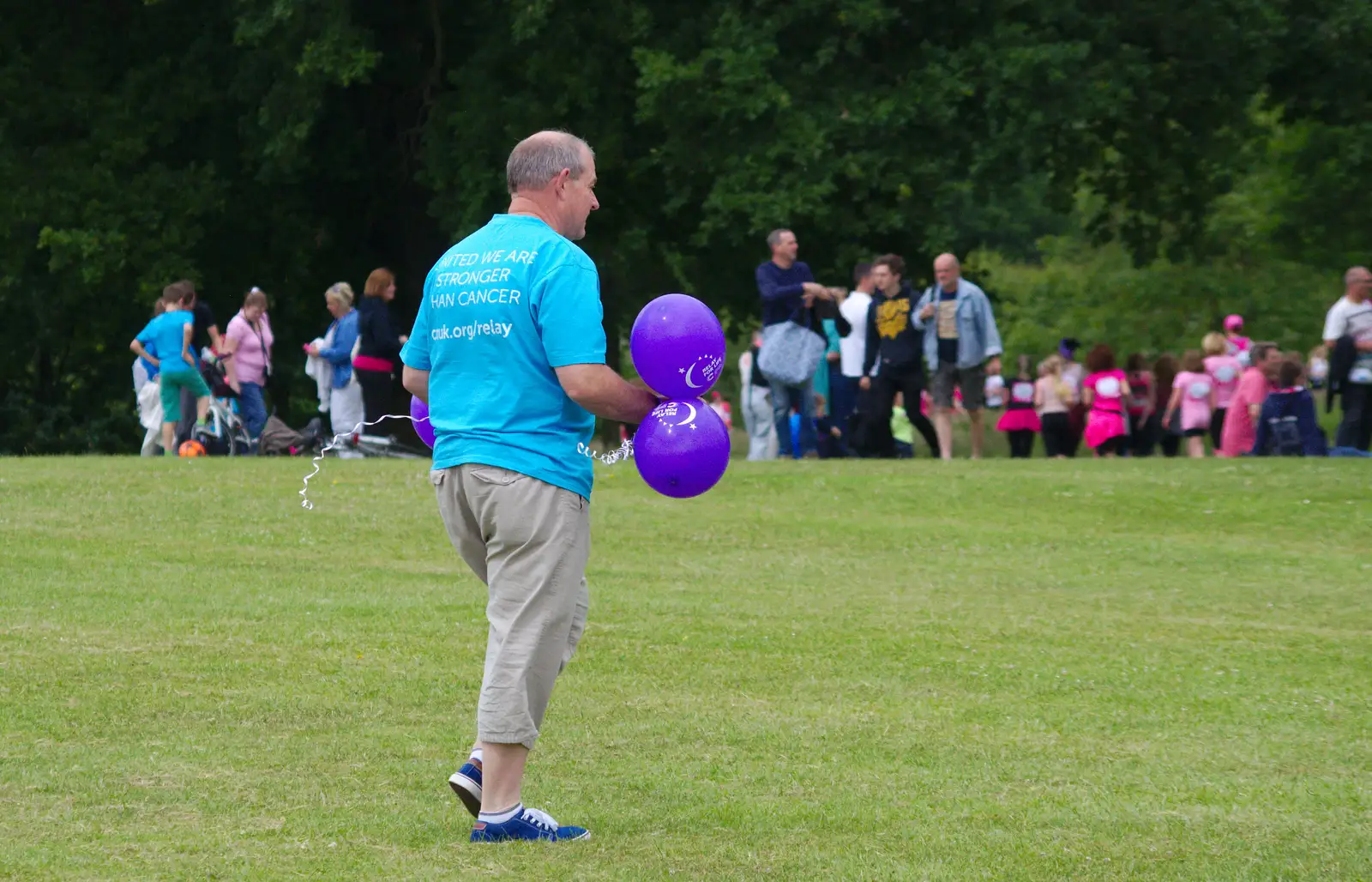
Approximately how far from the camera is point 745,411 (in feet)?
67.0

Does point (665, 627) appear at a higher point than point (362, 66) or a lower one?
lower

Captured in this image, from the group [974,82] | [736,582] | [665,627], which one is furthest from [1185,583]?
[974,82]

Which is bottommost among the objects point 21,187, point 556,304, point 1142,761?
point 1142,761

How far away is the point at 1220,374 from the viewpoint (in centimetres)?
2141

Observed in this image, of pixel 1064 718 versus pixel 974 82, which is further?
pixel 974 82

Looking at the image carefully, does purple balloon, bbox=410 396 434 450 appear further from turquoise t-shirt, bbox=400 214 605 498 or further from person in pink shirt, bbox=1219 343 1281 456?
person in pink shirt, bbox=1219 343 1281 456

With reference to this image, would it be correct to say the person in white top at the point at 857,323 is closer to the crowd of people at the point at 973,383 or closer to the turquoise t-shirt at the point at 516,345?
the crowd of people at the point at 973,383

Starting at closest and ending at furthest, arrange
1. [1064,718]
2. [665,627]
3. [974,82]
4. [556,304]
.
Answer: [556,304], [1064,718], [665,627], [974,82]

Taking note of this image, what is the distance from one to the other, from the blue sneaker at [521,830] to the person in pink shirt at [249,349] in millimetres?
15223

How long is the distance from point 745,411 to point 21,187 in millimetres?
11535

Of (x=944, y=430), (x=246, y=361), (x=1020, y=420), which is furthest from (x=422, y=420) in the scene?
(x=1020, y=420)

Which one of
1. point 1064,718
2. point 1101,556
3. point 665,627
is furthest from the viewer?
point 1101,556

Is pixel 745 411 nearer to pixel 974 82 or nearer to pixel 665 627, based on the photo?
pixel 974 82

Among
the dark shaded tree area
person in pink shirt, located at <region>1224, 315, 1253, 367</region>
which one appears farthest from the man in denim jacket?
person in pink shirt, located at <region>1224, 315, 1253, 367</region>
